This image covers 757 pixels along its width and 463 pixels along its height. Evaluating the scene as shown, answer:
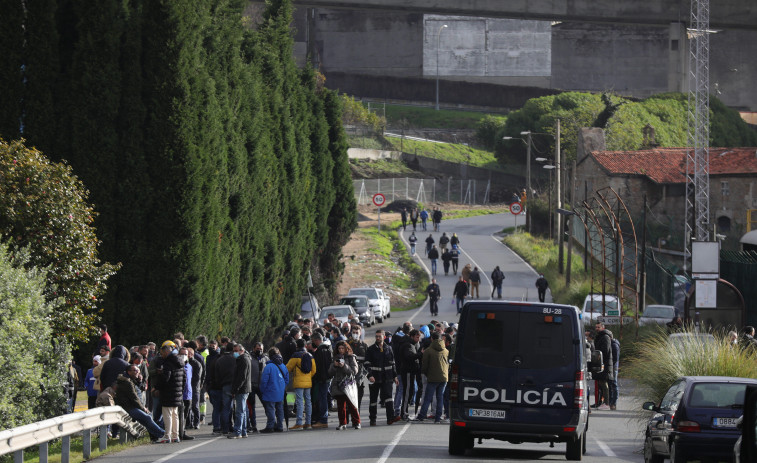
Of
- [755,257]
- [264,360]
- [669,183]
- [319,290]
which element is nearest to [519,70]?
[669,183]

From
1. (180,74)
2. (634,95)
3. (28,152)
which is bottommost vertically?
(28,152)

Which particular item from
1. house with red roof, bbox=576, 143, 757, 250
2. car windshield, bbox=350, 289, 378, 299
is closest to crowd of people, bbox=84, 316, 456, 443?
car windshield, bbox=350, 289, 378, 299

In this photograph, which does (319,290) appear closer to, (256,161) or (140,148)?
(256,161)

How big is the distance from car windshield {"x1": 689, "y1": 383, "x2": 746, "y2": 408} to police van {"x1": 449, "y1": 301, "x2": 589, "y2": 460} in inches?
69.3

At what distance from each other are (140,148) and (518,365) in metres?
15.2

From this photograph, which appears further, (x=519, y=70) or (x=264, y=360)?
A: (x=519, y=70)

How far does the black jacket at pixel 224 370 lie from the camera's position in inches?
781

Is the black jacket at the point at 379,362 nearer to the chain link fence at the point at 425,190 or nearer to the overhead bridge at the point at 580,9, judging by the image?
the overhead bridge at the point at 580,9

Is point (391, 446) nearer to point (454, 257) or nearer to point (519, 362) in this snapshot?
point (519, 362)

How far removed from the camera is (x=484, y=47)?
124 metres

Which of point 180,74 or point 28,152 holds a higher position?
point 180,74

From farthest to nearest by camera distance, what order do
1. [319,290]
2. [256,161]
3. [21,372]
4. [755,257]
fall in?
[319,290] < [755,257] < [256,161] < [21,372]

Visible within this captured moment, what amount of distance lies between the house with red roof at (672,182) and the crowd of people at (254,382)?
52357 mm

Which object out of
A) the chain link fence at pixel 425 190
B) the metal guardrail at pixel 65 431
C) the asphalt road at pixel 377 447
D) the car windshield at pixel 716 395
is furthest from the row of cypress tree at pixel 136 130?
the chain link fence at pixel 425 190
